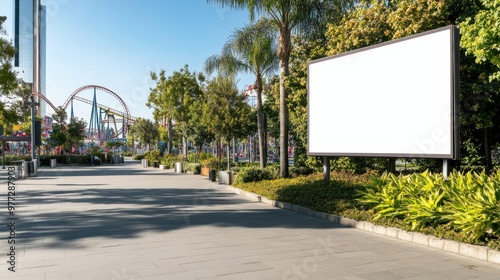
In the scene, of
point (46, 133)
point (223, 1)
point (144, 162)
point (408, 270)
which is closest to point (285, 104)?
point (223, 1)

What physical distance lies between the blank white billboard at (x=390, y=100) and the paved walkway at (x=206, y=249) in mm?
2276

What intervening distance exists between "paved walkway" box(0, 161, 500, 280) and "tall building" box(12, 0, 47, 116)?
18019 mm

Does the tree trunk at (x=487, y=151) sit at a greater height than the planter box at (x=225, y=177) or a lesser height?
greater

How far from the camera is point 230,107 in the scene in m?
20.8

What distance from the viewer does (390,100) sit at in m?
9.16

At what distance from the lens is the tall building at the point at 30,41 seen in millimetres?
40375

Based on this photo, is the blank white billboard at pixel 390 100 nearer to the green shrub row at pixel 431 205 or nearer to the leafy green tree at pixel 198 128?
the green shrub row at pixel 431 205

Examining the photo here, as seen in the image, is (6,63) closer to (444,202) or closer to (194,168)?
(194,168)

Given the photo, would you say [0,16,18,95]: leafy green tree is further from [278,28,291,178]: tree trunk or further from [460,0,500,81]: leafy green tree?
[460,0,500,81]: leafy green tree

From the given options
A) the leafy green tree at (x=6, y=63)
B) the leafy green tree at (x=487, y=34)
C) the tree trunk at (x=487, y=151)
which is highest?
the leafy green tree at (x=6, y=63)

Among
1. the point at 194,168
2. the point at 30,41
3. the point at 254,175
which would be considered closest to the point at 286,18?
the point at 254,175

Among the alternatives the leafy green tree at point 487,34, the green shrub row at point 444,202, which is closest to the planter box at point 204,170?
the green shrub row at point 444,202

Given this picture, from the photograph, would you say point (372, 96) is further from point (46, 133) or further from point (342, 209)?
point (46, 133)

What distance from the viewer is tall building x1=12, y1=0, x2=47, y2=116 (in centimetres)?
4038
